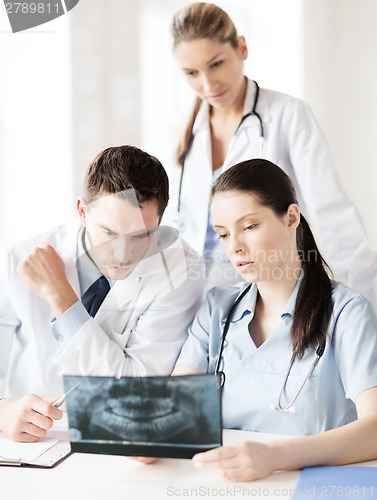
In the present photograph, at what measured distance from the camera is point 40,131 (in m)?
2.21

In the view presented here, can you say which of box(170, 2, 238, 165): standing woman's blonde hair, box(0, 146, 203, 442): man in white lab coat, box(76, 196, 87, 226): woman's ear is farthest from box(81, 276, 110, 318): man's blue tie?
box(170, 2, 238, 165): standing woman's blonde hair

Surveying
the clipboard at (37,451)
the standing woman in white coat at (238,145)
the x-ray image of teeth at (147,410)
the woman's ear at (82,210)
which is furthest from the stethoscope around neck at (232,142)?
the x-ray image of teeth at (147,410)

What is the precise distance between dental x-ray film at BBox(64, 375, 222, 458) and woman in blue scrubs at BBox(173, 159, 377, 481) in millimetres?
271

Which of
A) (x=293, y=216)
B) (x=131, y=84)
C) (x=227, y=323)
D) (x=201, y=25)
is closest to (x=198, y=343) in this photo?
(x=227, y=323)

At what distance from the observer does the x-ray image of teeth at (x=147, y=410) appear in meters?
0.82

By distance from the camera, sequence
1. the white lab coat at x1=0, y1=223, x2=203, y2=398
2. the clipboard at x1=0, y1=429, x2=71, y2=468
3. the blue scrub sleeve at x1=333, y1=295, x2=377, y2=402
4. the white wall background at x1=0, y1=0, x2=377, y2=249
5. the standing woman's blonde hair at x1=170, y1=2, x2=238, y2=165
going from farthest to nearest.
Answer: the white wall background at x1=0, y1=0, x2=377, y2=249, the standing woman's blonde hair at x1=170, y1=2, x2=238, y2=165, the white lab coat at x1=0, y1=223, x2=203, y2=398, the blue scrub sleeve at x1=333, y1=295, x2=377, y2=402, the clipboard at x1=0, y1=429, x2=71, y2=468

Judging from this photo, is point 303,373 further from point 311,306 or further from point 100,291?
point 100,291

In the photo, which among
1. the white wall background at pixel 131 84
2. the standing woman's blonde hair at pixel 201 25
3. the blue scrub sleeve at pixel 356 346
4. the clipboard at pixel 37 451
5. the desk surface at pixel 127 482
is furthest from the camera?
the white wall background at pixel 131 84

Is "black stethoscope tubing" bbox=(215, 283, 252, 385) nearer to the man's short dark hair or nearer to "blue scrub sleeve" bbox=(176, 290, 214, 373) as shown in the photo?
"blue scrub sleeve" bbox=(176, 290, 214, 373)

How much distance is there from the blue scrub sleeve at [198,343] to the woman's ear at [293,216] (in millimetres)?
230

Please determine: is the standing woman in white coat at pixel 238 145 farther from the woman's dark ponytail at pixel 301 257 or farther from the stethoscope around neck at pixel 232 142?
the woman's dark ponytail at pixel 301 257

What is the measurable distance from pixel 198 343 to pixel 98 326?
209 millimetres

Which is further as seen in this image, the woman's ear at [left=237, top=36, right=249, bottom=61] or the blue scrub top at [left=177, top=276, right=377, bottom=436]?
the woman's ear at [left=237, top=36, right=249, bottom=61]

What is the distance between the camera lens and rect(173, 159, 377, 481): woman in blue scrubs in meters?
1.09
